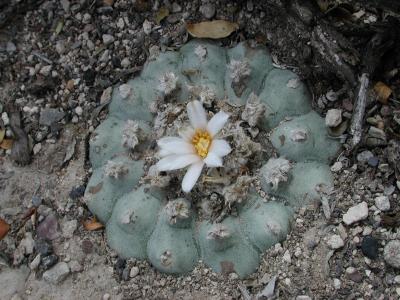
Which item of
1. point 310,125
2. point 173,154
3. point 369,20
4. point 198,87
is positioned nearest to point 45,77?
point 198,87

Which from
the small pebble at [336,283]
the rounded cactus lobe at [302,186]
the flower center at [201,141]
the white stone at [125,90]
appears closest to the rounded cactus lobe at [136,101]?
the white stone at [125,90]

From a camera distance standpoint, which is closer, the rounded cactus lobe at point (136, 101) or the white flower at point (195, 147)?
the white flower at point (195, 147)

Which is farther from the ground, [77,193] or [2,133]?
[2,133]

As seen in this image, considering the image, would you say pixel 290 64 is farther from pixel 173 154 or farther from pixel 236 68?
Answer: pixel 173 154

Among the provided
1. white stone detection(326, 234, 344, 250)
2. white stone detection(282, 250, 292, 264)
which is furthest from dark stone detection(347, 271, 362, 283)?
white stone detection(282, 250, 292, 264)

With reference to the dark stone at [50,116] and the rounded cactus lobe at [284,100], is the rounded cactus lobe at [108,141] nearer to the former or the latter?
the dark stone at [50,116]

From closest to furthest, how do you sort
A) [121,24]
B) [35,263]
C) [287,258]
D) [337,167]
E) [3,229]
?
[287,258] → [337,167] → [35,263] → [3,229] → [121,24]

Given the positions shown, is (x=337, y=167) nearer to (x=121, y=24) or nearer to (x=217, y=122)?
(x=217, y=122)

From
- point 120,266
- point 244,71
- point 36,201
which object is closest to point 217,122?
point 244,71

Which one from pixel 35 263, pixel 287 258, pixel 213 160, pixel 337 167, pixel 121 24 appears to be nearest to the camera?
pixel 213 160
